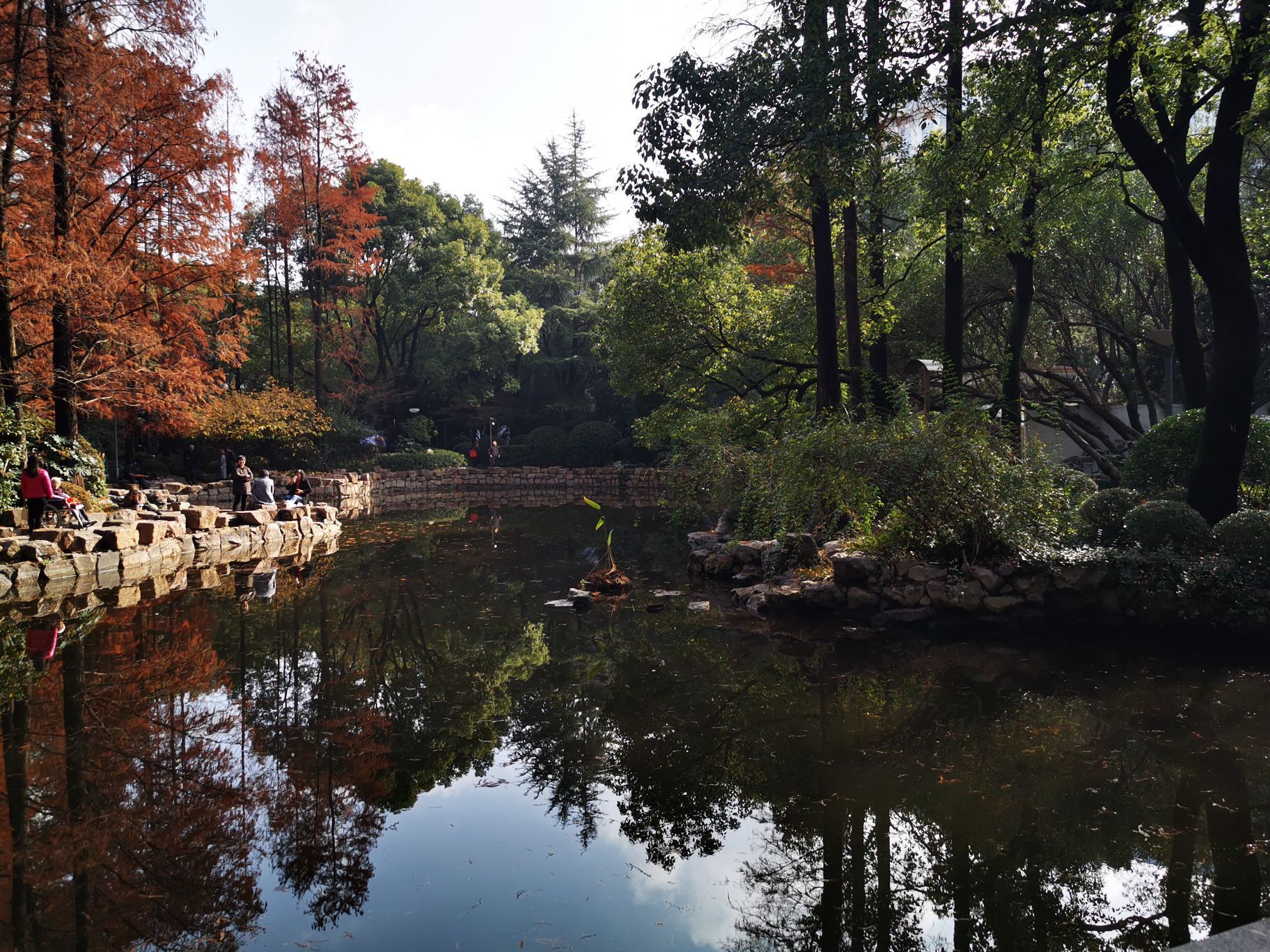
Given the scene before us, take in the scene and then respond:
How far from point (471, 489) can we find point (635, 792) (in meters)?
25.4

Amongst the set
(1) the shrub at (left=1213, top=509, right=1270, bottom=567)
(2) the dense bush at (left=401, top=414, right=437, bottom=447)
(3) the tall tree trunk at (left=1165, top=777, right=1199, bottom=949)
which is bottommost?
(3) the tall tree trunk at (left=1165, top=777, right=1199, bottom=949)

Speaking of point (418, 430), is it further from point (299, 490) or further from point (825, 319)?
point (825, 319)

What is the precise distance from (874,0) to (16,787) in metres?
10.9

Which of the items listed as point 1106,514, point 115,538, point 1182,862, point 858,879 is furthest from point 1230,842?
point 115,538

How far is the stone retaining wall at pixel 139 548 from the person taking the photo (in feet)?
32.7

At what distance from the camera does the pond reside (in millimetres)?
3293

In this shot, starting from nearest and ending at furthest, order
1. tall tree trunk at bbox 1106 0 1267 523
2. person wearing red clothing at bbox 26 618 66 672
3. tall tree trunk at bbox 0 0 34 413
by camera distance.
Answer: person wearing red clothing at bbox 26 618 66 672, tall tree trunk at bbox 1106 0 1267 523, tall tree trunk at bbox 0 0 34 413

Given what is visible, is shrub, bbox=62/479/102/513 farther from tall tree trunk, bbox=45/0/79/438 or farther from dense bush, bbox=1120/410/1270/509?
dense bush, bbox=1120/410/1270/509

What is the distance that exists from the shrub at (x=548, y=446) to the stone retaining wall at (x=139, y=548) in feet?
51.3

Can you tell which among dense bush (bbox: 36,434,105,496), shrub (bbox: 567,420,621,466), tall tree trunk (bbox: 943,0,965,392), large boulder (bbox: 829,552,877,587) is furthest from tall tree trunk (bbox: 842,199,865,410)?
shrub (bbox: 567,420,621,466)

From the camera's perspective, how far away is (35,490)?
11.1 m

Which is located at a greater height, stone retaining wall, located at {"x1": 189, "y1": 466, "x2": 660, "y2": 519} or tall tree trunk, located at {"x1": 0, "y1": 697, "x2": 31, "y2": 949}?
stone retaining wall, located at {"x1": 189, "y1": 466, "x2": 660, "y2": 519}

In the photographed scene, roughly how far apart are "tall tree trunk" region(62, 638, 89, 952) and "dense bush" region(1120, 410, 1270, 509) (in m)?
10.6

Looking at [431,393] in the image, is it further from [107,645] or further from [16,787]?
[16,787]
